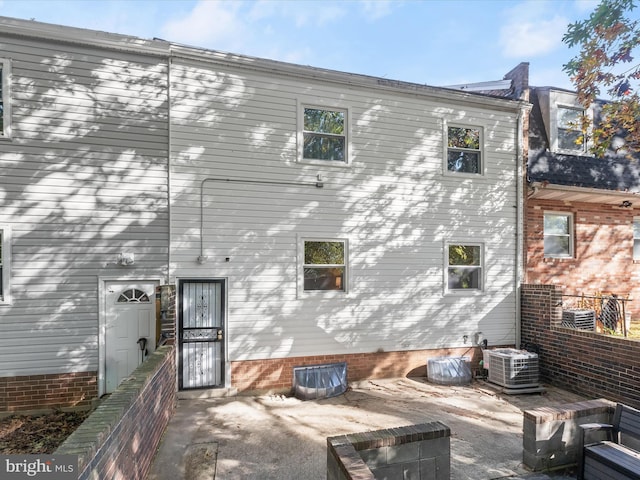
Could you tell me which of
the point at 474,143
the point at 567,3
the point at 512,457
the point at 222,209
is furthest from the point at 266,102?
the point at 567,3

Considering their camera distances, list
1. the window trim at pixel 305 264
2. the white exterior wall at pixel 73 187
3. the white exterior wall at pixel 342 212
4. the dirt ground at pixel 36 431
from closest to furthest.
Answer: the dirt ground at pixel 36 431 < the white exterior wall at pixel 73 187 < the white exterior wall at pixel 342 212 < the window trim at pixel 305 264

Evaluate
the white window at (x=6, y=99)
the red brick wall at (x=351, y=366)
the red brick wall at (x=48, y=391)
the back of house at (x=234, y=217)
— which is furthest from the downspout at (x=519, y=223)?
the white window at (x=6, y=99)

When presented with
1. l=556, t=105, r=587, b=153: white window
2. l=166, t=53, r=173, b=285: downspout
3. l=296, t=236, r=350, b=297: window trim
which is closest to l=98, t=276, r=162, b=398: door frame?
l=166, t=53, r=173, b=285: downspout

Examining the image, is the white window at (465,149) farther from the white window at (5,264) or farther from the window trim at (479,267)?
the white window at (5,264)

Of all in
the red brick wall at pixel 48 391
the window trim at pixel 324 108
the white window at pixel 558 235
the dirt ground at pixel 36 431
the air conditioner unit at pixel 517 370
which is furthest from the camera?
the white window at pixel 558 235

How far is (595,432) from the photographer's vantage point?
4.02 meters

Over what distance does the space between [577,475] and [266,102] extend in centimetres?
728

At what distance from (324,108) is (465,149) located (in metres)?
3.46

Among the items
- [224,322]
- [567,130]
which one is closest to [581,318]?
[567,130]

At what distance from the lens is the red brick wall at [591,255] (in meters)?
8.55

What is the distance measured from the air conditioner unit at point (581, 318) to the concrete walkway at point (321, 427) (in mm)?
1882

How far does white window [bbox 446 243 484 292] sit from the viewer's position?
794 cm

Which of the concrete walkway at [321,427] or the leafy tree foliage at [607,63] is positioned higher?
the leafy tree foliage at [607,63]

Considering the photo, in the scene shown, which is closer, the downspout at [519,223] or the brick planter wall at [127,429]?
the brick planter wall at [127,429]
